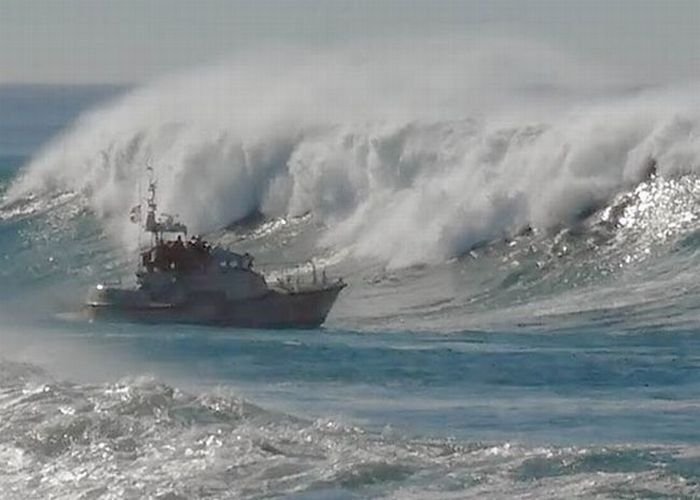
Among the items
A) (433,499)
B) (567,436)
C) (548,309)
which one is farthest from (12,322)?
(433,499)

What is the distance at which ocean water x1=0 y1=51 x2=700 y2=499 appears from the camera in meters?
18.6

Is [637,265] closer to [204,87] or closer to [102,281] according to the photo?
[102,281]

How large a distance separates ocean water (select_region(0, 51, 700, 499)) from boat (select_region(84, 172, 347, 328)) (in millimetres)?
682

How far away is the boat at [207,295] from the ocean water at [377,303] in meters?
0.68

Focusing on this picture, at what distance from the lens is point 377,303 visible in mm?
37406

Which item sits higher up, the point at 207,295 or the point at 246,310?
the point at 207,295

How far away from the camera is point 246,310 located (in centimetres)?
3481

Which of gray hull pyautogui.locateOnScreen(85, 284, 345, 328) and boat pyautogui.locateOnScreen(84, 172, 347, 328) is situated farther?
boat pyautogui.locateOnScreen(84, 172, 347, 328)

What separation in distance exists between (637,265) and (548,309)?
266 cm

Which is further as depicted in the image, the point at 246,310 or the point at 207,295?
the point at 207,295

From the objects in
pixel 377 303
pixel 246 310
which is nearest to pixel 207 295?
pixel 246 310

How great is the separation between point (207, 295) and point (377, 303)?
339 cm

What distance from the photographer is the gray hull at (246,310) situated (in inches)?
1362

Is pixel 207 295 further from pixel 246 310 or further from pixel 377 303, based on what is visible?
pixel 377 303
